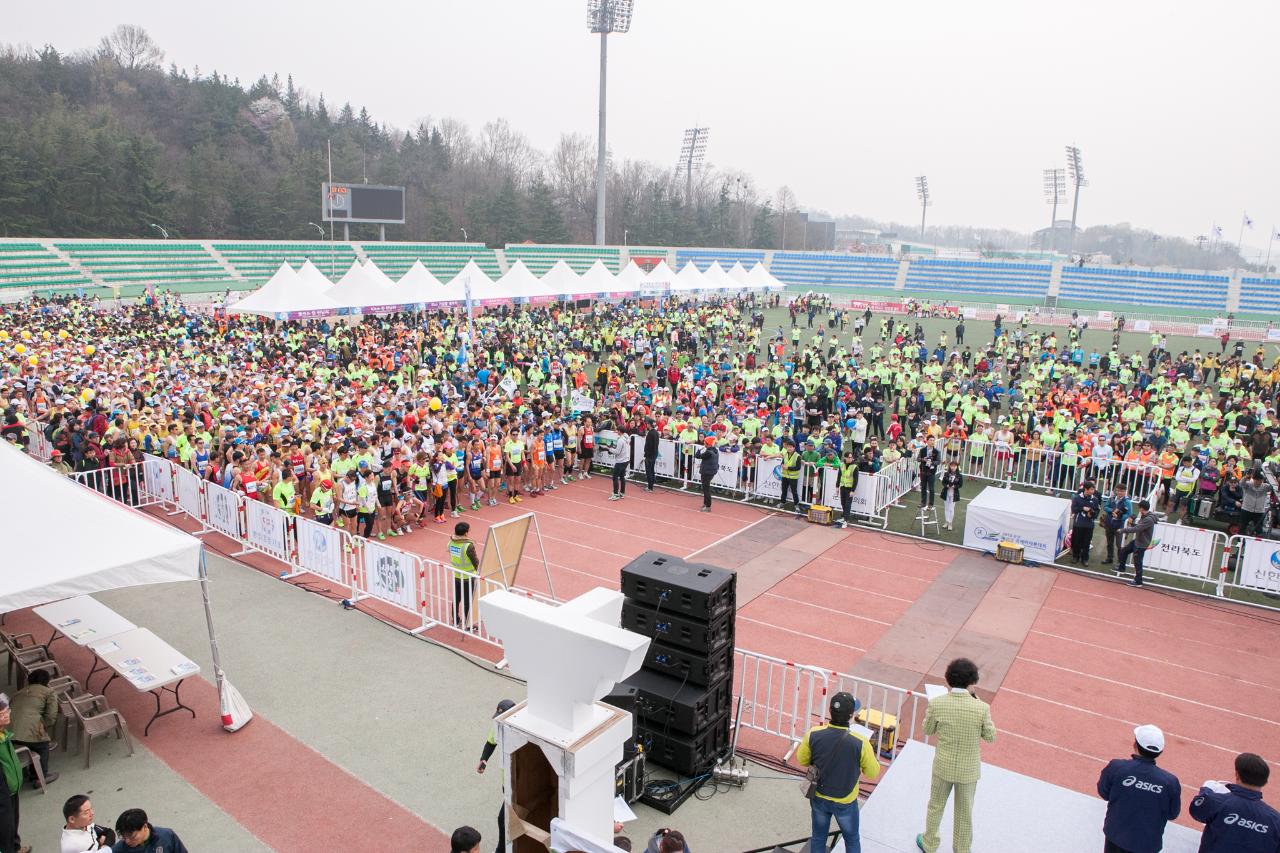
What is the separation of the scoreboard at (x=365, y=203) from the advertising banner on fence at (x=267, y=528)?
160 feet

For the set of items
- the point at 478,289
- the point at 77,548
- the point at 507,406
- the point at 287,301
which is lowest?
the point at 507,406

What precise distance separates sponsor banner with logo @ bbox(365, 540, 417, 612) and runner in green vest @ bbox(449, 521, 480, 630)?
602 millimetres

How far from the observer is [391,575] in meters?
10.8

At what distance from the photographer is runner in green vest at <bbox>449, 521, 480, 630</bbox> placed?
10.0 m

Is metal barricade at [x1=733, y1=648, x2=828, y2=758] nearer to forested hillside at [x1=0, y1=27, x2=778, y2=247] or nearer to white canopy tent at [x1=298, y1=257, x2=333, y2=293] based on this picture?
white canopy tent at [x1=298, y1=257, x2=333, y2=293]

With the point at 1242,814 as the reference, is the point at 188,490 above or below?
below

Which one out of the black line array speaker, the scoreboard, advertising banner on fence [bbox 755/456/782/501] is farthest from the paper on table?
the scoreboard

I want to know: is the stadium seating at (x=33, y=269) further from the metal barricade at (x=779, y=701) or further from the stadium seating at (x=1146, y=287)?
the stadium seating at (x=1146, y=287)

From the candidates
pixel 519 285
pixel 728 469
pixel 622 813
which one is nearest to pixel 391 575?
pixel 622 813

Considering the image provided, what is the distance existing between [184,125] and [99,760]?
3553 inches

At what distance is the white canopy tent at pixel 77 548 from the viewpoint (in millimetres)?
6918

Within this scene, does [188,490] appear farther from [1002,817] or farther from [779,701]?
[1002,817]

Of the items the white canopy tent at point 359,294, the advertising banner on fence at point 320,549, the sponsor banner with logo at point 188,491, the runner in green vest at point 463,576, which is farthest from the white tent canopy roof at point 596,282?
the runner in green vest at point 463,576

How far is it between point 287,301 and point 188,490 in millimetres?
15885
